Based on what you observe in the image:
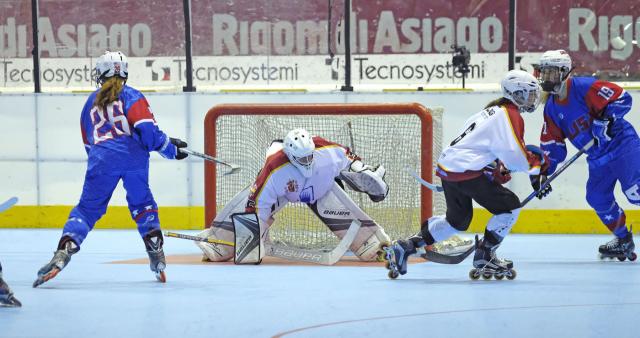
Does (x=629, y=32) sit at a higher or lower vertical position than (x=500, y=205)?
higher

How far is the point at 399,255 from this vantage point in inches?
223

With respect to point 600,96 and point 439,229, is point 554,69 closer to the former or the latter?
point 600,96

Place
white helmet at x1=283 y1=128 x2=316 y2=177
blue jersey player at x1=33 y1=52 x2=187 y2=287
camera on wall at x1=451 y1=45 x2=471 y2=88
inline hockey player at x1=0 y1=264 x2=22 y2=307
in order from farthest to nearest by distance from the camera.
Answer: camera on wall at x1=451 y1=45 x2=471 y2=88, white helmet at x1=283 y1=128 x2=316 y2=177, blue jersey player at x1=33 y1=52 x2=187 y2=287, inline hockey player at x1=0 y1=264 x2=22 y2=307

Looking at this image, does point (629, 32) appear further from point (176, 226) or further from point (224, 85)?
point (176, 226)

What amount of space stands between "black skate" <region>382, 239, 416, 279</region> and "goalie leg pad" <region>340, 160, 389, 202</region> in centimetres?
94

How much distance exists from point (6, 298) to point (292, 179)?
7.23 ft

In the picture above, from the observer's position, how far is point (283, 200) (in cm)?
668

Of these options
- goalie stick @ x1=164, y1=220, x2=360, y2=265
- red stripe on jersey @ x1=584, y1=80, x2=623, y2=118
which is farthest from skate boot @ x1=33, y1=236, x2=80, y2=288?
red stripe on jersey @ x1=584, y1=80, x2=623, y2=118

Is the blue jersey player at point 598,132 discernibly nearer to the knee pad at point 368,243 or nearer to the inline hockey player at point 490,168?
the inline hockey player at point 490,168

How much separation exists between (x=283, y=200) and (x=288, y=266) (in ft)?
1.32

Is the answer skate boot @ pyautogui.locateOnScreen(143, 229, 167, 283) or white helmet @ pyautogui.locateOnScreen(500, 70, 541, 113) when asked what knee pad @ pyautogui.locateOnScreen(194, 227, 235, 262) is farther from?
white helmet @ pyautogui.locateOnScreen(500, 70, 541, 113)

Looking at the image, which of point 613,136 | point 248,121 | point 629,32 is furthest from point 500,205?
point 629,32

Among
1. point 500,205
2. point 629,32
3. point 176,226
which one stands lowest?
point 176,226

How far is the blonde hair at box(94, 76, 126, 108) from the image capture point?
562cm
